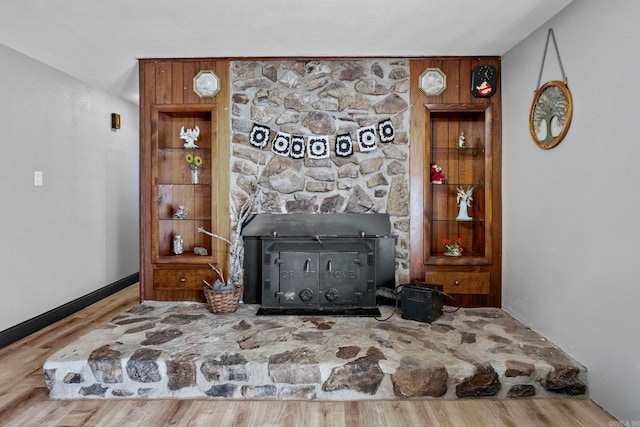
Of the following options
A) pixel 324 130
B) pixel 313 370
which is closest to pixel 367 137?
pixel 324 130

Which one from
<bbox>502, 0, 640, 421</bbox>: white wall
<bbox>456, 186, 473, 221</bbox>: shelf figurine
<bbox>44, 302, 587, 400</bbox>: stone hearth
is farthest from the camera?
<bbox>456, 186, 473, 221</bbox>: shelf figurine

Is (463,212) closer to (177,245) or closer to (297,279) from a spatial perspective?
(297,279)

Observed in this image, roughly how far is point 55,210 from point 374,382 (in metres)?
→ 3.29

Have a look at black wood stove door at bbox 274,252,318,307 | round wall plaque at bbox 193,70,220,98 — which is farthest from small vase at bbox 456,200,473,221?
round wall plaque at bbox 193,70,220,98

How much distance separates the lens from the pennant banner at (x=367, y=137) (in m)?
3.38

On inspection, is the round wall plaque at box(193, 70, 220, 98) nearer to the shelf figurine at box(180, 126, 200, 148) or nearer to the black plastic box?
the shelf figurine at box(180, 126, 200, 148)

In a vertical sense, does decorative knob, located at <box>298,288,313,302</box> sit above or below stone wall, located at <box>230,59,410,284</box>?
below

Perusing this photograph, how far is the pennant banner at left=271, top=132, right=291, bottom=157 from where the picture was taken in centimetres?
341

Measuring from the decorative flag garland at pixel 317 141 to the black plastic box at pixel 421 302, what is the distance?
4.14ft

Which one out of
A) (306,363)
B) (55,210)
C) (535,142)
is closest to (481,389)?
(306,363)

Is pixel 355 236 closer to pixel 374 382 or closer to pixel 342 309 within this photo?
pixel 342 309

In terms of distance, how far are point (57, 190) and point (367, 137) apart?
9.68 feet

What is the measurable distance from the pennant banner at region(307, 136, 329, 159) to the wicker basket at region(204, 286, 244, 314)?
1.34m

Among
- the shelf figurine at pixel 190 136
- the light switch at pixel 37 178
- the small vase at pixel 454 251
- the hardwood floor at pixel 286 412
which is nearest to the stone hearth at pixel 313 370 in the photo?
the hardwood floor at pixel 286 412
